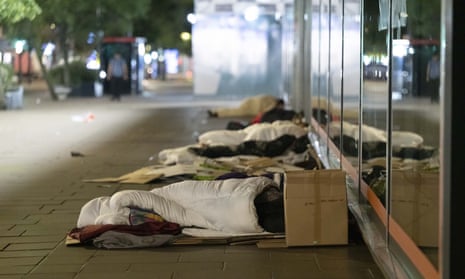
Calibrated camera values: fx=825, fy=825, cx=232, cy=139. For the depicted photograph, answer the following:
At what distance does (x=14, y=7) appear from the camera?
18.2 metres

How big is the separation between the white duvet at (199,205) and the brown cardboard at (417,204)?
1355 mm

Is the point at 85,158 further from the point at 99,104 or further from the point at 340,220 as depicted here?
the point at 99,104

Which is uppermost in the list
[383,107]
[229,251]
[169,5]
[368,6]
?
[169,5]

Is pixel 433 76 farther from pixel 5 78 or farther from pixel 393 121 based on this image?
pixel 5 78

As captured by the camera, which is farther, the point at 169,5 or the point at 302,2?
the point at 169,5

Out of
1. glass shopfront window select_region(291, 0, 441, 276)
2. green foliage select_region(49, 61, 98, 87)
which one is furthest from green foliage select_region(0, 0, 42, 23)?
green foliage select_region(49, 61, 98, 87)

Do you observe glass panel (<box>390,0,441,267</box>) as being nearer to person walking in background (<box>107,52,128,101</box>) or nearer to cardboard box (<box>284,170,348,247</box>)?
cardboard box (<box>284,170,348,247</box>)

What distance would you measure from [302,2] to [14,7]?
6381 millimetres

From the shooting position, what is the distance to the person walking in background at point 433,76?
445 cm

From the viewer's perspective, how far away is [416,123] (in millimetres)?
5672

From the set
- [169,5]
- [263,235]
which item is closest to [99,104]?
[169,5]

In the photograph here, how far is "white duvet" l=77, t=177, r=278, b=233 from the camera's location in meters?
6.93

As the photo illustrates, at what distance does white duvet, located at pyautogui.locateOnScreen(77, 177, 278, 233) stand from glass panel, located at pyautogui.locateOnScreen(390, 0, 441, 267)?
1.36 m

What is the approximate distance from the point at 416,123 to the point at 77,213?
12.9 ft
